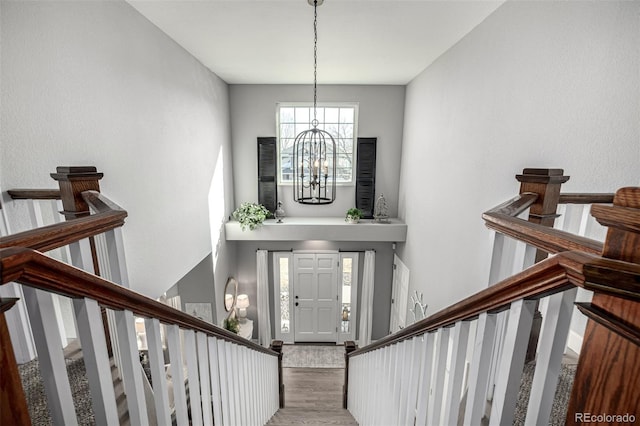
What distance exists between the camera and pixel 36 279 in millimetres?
526

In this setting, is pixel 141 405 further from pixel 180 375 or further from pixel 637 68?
pixel 637 68

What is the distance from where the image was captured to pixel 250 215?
4.89 meters

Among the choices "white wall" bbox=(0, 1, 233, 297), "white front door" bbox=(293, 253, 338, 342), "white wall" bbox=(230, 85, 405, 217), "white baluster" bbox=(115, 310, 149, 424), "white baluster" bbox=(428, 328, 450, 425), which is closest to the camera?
"white baluster" bbox=(115, 310, 149, 424)

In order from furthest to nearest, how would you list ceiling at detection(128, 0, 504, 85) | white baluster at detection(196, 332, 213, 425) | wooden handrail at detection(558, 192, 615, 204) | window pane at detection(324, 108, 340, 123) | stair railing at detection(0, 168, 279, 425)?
window pane at detection(324, 108, 340, 123), ceiling at detection(128, 0, 504, 85), wooden handrail at detection(558, 192, 615, 204), white baluster at detection(196, 332, 213, 425), stair railing at detection(0, 168, 279, 425)

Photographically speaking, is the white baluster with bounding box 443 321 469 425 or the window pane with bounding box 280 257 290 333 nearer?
the white baluster with bounding box 443 321 469 425

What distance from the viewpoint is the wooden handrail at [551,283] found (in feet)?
1.36

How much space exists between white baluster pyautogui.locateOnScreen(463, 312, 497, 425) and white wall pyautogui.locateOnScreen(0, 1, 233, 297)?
2115 mm

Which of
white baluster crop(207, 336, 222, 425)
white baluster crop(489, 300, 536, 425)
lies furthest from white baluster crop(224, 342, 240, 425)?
white baluster crop(489, 300, 536, 425)

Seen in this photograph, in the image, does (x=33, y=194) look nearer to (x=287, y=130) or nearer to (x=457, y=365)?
(x=457, y=365)

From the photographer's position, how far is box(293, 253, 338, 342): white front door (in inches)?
225

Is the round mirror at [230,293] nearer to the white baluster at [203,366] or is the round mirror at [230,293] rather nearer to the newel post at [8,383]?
the white baluster at [203,366]

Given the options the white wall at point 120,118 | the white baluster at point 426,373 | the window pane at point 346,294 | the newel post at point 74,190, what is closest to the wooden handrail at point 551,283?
the white baluster at point 426,373

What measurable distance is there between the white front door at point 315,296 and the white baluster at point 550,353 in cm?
505

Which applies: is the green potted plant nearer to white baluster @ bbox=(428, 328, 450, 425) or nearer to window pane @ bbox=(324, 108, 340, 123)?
window pane @ bbox=(324, 108, 340, 123)
